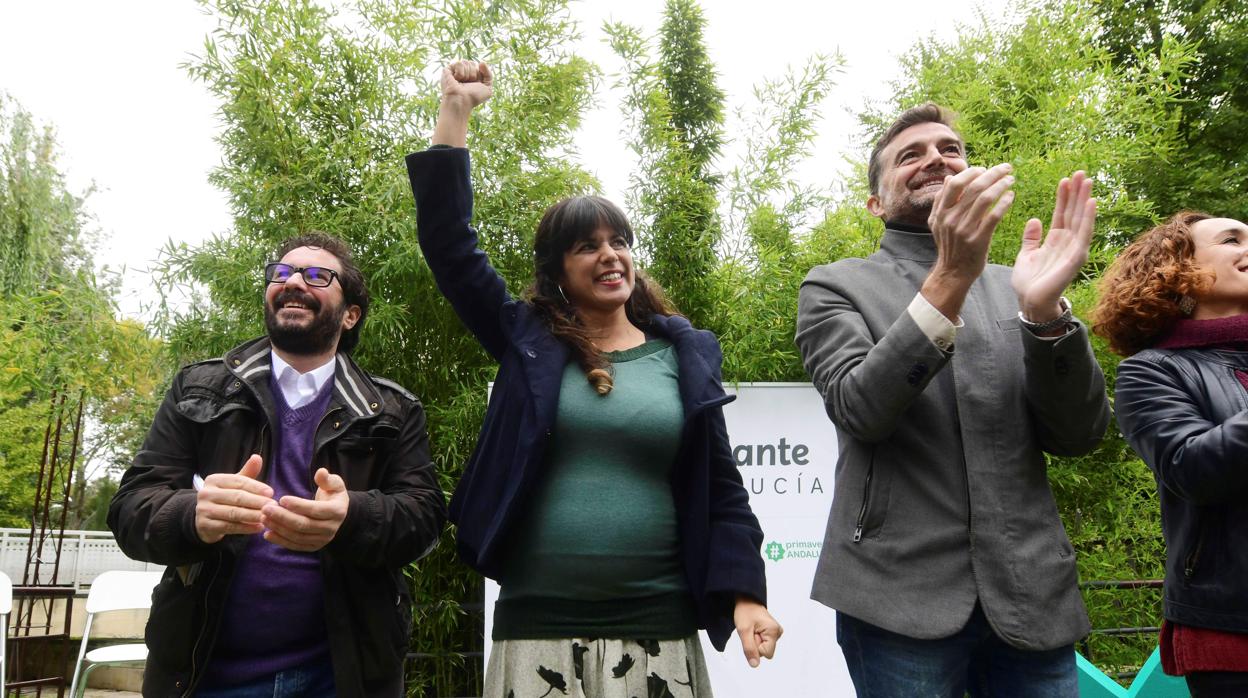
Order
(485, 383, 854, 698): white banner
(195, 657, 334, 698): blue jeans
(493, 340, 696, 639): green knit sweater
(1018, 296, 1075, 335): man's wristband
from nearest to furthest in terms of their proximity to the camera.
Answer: (1018, 296, 1075, 335): man's wristband
(493, 340, 696, 639): green knit sweater
(195, 657, 334, 698): blue jeans
(485, 383, 854, 698): white banner

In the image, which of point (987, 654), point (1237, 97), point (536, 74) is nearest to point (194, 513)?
point (987, 654)

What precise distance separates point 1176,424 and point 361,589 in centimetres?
155

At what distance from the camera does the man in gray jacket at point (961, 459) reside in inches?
52.2

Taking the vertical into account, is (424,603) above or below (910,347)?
below

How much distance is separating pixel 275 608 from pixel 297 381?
476 mm

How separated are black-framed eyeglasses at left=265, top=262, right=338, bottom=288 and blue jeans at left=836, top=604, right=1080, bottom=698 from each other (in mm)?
1332

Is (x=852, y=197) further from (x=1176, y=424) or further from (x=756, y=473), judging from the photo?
(x=1176, y=424)

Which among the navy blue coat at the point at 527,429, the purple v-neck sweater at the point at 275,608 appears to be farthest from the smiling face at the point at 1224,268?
the purple v-neck sweater at the point at 275,608

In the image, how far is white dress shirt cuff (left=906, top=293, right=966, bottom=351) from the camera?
131 cm

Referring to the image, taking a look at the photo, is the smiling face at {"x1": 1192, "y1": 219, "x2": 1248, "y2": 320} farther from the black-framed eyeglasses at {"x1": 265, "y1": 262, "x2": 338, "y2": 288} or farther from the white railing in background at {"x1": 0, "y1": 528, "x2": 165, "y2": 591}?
the white railing in background at {"x1": 0, "y1": 528, "x2": 165, "y2": 591}

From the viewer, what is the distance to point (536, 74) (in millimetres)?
3869

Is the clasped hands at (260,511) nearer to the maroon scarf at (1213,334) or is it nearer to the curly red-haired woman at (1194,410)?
the curly red-haired woman at (1194,410)

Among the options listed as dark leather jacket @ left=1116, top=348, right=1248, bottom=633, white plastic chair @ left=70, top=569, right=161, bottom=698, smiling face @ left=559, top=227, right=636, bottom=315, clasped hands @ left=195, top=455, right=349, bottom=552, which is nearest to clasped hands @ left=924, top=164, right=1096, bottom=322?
dark leather jacket @ left=1116, top=348, right=1248, bottom=633

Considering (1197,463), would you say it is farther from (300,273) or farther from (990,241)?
(300,273)
